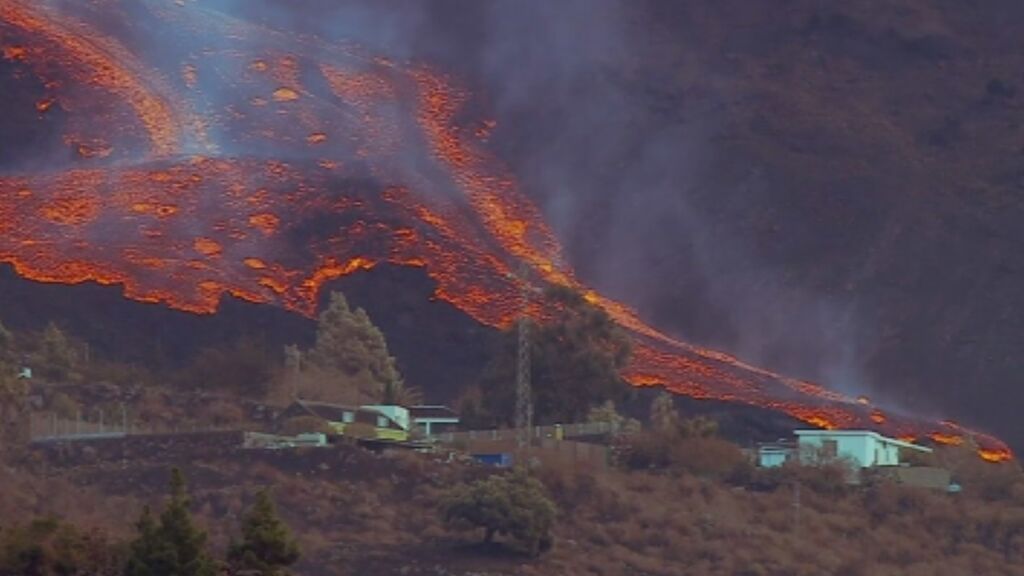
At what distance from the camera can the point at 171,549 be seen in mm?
37750

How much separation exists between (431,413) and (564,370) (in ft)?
15.6

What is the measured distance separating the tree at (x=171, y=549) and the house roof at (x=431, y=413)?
42.5 m

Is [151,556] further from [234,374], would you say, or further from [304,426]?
[234,374]

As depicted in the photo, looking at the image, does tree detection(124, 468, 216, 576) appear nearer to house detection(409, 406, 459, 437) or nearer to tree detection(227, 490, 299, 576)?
tree detection(227, 490, 299, 576)

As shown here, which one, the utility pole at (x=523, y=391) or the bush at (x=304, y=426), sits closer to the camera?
the bush at (x=304, y=426)

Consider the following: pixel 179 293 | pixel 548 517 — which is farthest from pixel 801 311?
pixel 548 517

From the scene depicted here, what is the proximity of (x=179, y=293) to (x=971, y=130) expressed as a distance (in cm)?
2848

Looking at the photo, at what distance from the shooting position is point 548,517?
209 ft

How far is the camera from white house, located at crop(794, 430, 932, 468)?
7656 cm

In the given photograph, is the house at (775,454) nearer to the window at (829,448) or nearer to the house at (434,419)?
the window at (829,448)

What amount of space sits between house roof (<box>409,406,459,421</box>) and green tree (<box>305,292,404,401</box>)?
0.76 m

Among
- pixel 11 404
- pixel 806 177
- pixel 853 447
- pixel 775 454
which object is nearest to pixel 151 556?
pixel 11 404

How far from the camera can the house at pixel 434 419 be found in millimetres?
80000

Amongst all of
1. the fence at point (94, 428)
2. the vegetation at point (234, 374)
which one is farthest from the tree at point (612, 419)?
the fence at point (94, 428)
